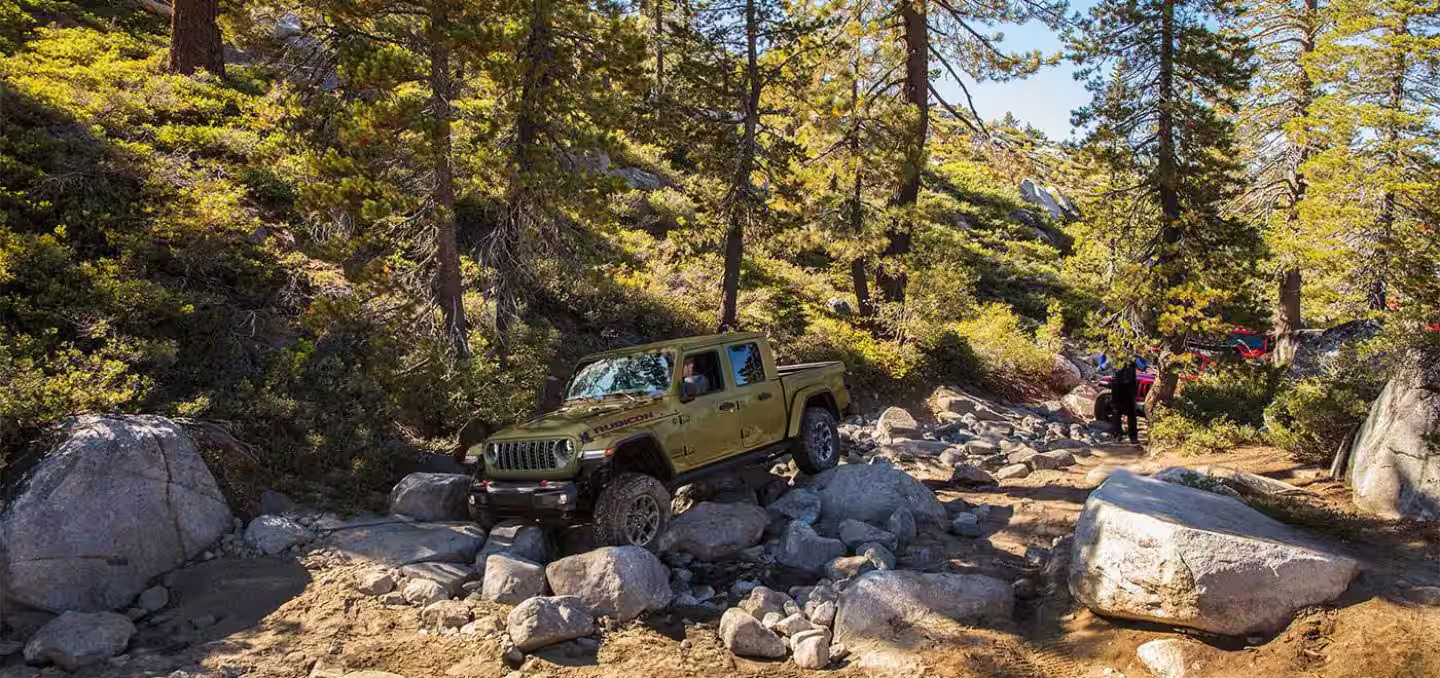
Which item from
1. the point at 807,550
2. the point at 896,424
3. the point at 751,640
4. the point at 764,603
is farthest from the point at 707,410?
the point at 896,424

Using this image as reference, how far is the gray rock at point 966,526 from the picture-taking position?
30.0ft

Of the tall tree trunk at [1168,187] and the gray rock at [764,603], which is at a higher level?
the tall tree trunk at [1168,187]

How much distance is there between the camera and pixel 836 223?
19.6m

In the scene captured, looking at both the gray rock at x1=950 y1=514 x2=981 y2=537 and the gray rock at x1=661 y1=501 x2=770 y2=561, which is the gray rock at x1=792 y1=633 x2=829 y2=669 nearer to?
the gray rock at x1=661 y1=501 x2=770 y2=561

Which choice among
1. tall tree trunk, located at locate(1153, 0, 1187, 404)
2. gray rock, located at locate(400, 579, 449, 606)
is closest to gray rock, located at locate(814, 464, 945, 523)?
gray rock, located at locate(400, 579, 449, 606)

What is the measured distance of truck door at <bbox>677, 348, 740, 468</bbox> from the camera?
8.73m

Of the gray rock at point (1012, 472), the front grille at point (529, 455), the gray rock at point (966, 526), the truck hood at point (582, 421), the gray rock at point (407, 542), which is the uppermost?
the truck hood at point (582, 421)

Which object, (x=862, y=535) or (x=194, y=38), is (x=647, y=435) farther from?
(x=194, y=38)

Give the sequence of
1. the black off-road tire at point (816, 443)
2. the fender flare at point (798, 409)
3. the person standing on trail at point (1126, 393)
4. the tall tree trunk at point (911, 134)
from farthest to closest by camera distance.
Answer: the tall tree trunk at point (911, 134) < the person standing on trail at point (1126, 393) < the black off-road tire at point (816, 443) < the fender flare at point (798, 409)

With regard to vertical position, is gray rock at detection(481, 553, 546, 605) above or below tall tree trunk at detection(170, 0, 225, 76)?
below

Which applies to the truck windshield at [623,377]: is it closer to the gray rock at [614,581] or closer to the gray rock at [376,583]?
the gray rock at [614,581]

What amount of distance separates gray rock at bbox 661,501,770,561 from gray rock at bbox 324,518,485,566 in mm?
2056

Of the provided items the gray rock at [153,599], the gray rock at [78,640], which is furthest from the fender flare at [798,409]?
the gray rock at [78,640]

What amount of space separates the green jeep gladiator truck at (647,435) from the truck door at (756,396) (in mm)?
14
